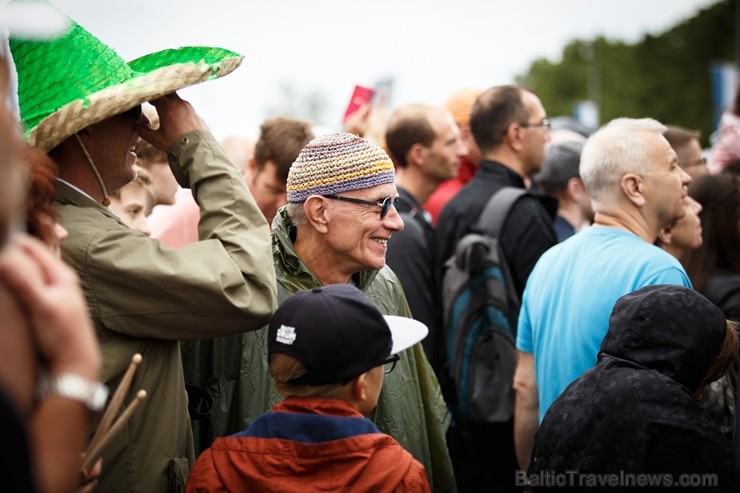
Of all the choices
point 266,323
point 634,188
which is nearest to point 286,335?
point 266,323

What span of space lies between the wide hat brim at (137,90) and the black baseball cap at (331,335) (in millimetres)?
769

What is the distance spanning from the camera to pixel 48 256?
1.75 m

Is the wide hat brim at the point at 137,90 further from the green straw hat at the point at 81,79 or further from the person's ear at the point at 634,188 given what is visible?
the person's ear at the point at 634,188

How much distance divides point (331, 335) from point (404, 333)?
0.44 meters

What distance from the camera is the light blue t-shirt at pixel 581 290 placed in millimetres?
4230

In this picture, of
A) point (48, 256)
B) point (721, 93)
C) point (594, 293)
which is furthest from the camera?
point (721, 93)

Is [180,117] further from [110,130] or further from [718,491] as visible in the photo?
[718,491]

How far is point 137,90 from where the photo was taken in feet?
9.46

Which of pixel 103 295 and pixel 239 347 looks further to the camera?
pixel 239 347

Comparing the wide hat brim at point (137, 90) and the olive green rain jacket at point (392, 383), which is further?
the olive green rain jacket at point (392, 383)

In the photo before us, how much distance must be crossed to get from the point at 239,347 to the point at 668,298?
1.61m

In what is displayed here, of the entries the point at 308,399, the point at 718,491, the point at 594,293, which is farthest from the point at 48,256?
the point at 594,293

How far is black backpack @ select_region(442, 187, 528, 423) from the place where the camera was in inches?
215

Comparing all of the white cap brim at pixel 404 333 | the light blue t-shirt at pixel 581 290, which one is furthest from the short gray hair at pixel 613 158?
the white cap brim at pixel 404 333
